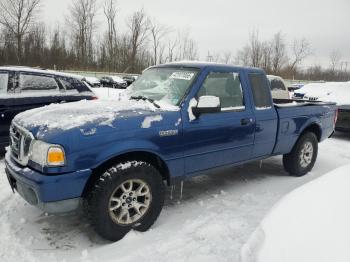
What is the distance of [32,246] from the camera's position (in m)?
3.54

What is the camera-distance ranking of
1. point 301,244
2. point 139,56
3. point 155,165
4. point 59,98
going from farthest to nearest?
1. point 139,56
2. point 59,98
3. point 155,165
4. point 301,244

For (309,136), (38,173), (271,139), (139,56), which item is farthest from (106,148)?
(139,56)

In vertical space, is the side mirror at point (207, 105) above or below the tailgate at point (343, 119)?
above

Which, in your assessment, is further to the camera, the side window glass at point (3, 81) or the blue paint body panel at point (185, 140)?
the side window glass at point (3, 81)

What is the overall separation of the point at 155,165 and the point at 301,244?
222 cm

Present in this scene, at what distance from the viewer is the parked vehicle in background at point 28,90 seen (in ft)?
20.2

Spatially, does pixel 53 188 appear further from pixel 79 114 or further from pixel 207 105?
pixel 207 105

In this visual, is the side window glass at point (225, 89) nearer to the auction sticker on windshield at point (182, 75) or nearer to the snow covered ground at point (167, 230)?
the auction sticker on windshield at point (182, 75)

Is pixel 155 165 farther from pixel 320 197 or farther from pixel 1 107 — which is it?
pixel 1 107

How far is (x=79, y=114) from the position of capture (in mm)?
3615

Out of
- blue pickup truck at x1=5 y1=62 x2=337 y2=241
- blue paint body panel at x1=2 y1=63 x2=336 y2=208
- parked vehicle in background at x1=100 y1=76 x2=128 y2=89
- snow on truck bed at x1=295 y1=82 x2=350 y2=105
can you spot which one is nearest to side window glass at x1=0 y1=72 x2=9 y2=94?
blue pickup truck at x1=5 y1=62 x2=337 y2=241

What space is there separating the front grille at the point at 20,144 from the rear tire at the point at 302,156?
4.27 m

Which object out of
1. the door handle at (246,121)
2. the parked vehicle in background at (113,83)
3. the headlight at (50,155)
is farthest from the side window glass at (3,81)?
the parked vehicle in background at (113,83)

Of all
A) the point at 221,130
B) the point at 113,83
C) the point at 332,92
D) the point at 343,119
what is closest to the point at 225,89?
the point at 221,130
